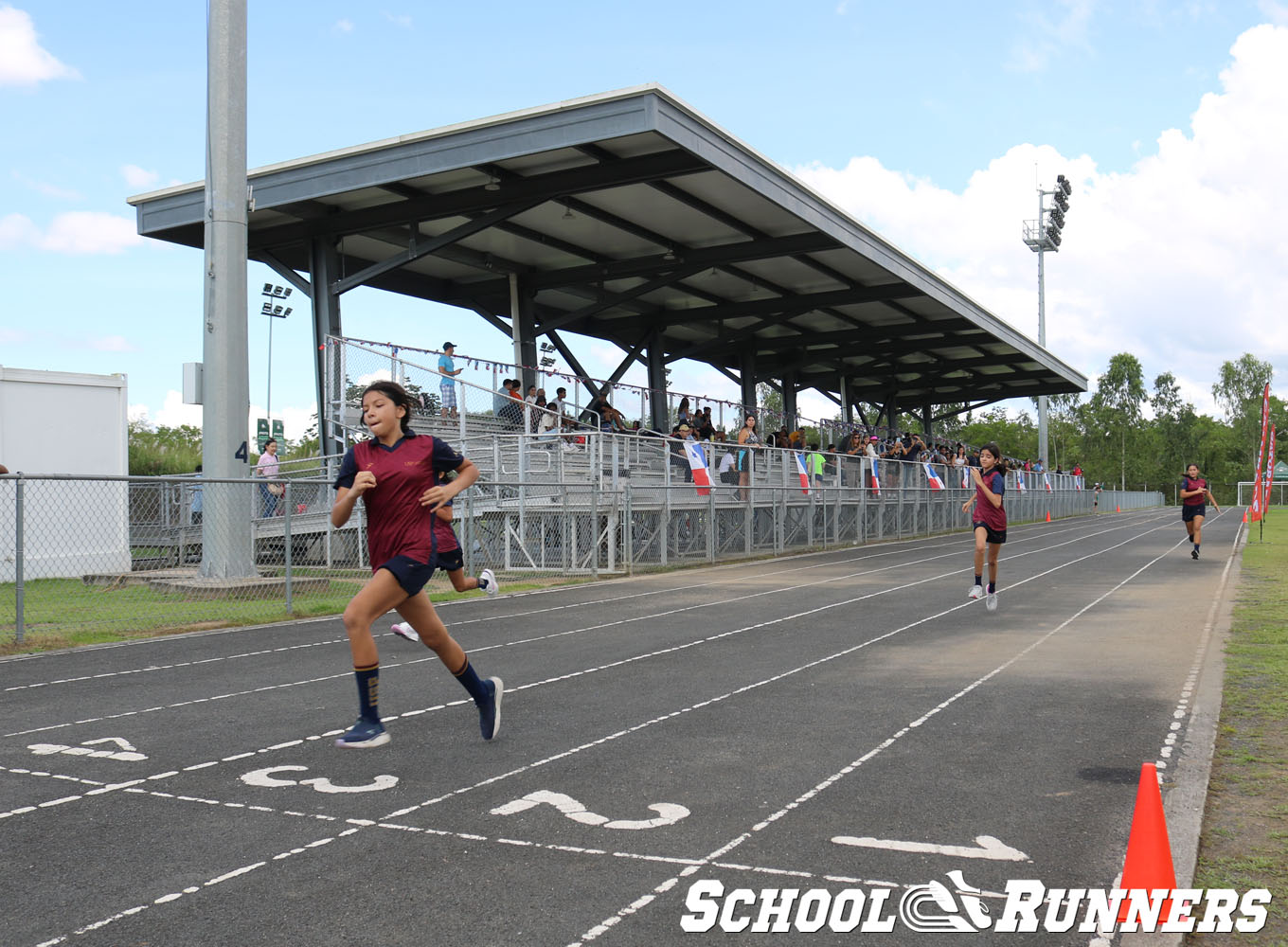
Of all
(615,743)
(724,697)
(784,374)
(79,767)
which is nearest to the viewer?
(79,767)

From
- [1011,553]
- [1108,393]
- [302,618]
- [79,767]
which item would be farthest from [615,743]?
[1108,393]

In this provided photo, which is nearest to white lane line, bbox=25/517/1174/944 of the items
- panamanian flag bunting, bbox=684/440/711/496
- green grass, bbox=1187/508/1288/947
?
green grass, bbox=1187/508/1288/947

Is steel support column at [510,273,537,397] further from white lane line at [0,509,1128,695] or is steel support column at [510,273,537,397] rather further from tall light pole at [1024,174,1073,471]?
tall light pole at [1024,174,1073,471]

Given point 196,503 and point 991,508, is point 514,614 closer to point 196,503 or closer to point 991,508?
point 196,503

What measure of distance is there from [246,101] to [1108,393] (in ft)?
390

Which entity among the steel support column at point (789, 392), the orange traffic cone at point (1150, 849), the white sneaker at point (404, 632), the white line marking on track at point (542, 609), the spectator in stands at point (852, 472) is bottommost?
the white line marking on track at point (542, 609)

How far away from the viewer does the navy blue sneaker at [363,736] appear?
252 inches

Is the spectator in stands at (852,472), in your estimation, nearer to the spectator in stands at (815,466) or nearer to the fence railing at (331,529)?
the fence railing at (331,529)

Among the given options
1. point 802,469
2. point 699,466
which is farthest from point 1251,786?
point 802,469

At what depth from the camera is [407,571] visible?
621cm

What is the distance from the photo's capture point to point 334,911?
4012mm

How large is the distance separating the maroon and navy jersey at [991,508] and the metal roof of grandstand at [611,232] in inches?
324

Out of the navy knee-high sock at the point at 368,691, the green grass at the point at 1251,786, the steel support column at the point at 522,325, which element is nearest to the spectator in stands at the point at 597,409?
the steel support column at the point at 522,325

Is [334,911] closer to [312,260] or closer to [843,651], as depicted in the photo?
[843,651]
